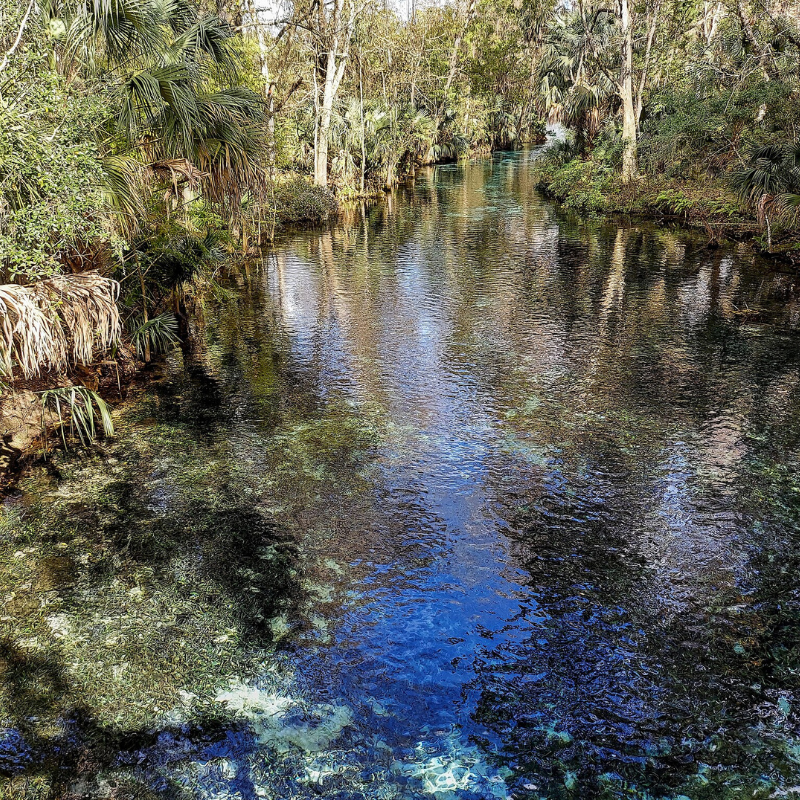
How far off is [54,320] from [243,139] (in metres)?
4.06

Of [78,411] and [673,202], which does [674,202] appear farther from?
[78,411]

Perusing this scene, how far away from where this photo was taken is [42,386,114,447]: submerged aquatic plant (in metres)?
7.02

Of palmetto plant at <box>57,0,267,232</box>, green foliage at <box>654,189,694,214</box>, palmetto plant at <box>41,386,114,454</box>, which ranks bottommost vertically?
palmetto plant at <box>41,386,114,454</box>

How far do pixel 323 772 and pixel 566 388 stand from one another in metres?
6.19

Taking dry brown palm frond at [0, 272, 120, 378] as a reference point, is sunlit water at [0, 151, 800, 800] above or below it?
below

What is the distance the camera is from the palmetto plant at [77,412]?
702cm

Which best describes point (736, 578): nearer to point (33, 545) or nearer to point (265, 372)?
point (33, 545)

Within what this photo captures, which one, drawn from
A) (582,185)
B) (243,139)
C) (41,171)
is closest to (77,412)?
(41,171)

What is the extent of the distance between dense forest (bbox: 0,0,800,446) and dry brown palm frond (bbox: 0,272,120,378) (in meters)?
0.03

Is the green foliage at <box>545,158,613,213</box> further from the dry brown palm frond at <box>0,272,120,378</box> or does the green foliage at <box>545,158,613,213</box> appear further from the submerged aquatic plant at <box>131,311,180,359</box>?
the dry brown palm frond at <box>0,272,120,378</box>

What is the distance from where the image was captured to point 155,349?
33.6 ft

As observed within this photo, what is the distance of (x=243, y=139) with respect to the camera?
29.9ft

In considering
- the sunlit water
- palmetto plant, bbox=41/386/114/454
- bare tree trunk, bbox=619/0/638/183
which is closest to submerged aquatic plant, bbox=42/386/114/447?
palmetto plant, bbox=41/386/114/454

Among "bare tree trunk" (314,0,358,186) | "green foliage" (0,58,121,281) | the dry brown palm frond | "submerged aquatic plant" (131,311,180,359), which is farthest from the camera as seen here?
"bare tree trunk" (314,0,358,186)
